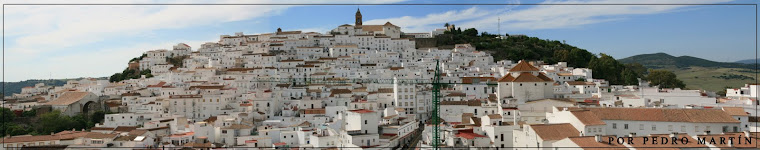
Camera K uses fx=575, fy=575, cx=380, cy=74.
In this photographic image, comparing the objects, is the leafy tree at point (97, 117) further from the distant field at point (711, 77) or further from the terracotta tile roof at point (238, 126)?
the distant field at point (711, 77)

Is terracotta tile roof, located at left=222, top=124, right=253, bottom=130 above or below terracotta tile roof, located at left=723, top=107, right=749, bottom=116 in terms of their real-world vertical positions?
below

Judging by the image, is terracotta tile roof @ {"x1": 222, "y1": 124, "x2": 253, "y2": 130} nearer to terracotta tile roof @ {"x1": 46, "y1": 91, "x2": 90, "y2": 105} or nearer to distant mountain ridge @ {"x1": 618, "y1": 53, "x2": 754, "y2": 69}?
terracotta tile roof @ {"x1": 46, "y1": 91, "x2": 90, "y2": 105}

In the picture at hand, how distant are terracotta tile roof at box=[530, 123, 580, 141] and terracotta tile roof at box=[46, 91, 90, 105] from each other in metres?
15.6

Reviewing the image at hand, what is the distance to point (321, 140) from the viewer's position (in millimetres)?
13016

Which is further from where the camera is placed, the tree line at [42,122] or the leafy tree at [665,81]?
the leafy tree at [665,81]

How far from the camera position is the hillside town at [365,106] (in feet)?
38.7

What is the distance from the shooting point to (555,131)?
37.0 feet

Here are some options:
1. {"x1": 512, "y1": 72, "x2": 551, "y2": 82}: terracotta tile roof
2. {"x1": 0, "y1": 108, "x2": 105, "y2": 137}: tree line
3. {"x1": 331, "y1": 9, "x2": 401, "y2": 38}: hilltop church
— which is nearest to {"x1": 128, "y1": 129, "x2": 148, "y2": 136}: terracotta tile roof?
{"x1": 0, "y1": 108, "x2": 105, "y2": 137}: tree line

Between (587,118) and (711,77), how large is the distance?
18606 mm

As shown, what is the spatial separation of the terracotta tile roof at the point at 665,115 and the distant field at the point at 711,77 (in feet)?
38.3

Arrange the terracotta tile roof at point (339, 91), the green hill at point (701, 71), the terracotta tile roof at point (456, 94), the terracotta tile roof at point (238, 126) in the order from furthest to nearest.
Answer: the green hill at point (701, 71), the terracotta tile roof at point (339, 91), the terracotta tile roof at point (456, 94), the terracotta tile roof at point (238, 126)

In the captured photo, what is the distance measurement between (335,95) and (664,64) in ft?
69.6

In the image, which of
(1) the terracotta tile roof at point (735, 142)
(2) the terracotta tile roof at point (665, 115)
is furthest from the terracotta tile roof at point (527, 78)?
(1) the terracotta tile roof at point (735, 142)

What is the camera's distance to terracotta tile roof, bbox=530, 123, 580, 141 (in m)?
11.0
